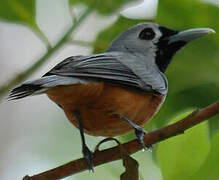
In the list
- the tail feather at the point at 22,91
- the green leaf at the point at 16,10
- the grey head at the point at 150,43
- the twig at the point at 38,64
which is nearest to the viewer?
the tail feather at the point at 22,91

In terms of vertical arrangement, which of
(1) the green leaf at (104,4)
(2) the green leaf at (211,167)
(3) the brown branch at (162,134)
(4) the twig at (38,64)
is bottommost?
(2) the green leaf at (211,167)

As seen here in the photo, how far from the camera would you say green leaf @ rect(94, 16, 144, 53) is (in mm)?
1521

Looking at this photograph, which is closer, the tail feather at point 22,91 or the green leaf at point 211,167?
the green leaf at point 211,167

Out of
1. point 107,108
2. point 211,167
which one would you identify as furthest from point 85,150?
point 211,167

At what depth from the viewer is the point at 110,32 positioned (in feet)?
5.09

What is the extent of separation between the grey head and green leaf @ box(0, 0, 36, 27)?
61 cm

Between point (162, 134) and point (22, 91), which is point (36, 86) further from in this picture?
point (162, 134)

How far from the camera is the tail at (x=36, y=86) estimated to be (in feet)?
3.60

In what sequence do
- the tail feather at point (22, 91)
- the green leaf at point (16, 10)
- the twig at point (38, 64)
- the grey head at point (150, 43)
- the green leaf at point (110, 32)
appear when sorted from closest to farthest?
the tail feather at point (22, 91), the twig at point (38, 64), the green leaf at point (16, 10), the green leaf at point (110, 32), the grey head at point (150, 43)

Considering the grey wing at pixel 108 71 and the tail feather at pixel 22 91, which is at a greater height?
the tail feather at pixel 22 91

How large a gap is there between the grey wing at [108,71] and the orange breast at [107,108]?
0.09 feet

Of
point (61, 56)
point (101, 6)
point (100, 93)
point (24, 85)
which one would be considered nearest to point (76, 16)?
point (101, 6)

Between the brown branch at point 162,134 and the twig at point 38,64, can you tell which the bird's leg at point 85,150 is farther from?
the twig at point 38,64

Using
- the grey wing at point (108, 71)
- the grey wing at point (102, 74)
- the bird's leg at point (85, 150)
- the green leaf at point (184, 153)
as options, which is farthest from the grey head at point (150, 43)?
the green leaf at point (184, 153)
